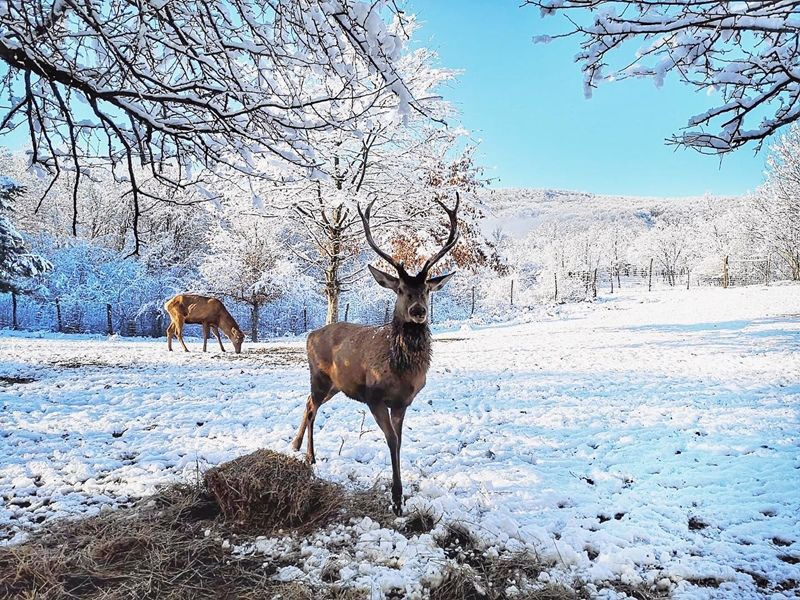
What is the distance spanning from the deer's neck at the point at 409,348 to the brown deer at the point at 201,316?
35.8 feet

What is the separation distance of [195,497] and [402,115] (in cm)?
337

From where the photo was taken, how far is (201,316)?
13.9 m

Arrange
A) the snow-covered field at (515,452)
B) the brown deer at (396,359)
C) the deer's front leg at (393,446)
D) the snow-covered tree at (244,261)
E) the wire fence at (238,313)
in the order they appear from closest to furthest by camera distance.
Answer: the snow-covered field at (515,452) < the deer's front leg at (393,446) < the brown deer at (396,359) < the snow-covered tree at (244,261) < the wire fence at (238,313)

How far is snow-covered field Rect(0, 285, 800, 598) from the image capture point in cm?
305

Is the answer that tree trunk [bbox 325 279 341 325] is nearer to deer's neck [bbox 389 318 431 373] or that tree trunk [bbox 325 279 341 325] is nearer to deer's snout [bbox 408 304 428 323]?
deer's neck [bbox 389 318 431 373]

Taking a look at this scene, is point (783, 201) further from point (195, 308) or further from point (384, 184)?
point (195, 308)

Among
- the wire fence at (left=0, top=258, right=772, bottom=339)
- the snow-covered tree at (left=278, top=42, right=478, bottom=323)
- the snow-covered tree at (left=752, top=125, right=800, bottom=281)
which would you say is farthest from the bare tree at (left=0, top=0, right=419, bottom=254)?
the snow-covered tree at (left=752, top=125, right=800, bottom=281)

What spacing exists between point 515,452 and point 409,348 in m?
2.09

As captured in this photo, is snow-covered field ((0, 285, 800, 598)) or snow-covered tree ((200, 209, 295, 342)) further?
snow-covered tree ((200, 209, 295, 342))

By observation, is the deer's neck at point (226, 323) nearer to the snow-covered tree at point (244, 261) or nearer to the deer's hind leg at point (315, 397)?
the snow-covered tree at point (244, 261)

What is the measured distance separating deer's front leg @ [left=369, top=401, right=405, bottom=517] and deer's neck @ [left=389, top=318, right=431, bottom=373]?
0.41m

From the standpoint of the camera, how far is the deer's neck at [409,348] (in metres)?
3.88

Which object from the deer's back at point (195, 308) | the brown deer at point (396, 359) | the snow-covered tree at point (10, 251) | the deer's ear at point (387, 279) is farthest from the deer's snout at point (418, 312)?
the deer's back at point (195, 308)

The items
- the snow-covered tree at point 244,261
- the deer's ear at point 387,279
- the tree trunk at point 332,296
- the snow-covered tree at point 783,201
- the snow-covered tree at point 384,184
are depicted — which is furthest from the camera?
the snow-covered tree at point 783,201
